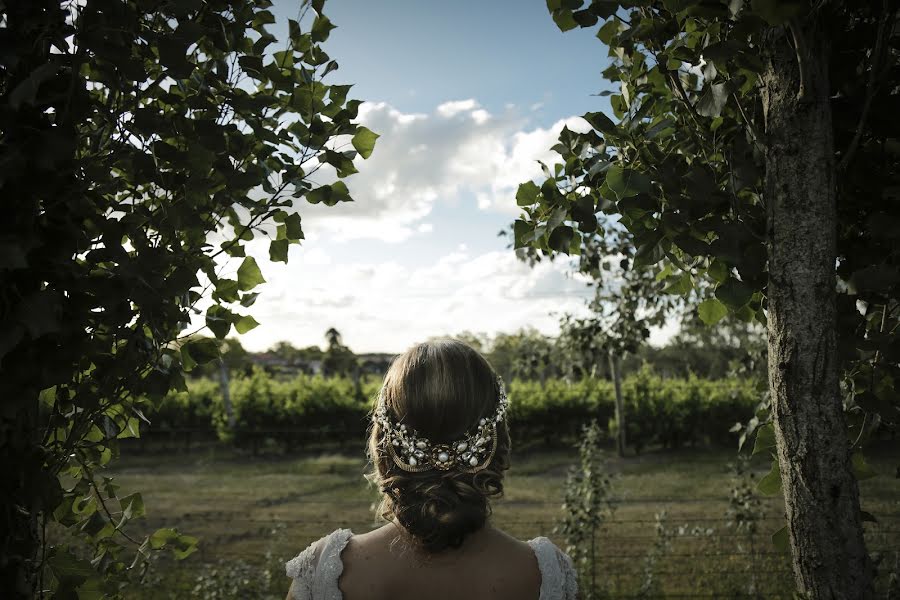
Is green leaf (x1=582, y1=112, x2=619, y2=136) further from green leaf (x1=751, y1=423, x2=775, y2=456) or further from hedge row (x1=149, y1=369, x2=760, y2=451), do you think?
hedge row (x1=149, y1=369, x2=760, y2=451)

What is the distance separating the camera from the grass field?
6234mm

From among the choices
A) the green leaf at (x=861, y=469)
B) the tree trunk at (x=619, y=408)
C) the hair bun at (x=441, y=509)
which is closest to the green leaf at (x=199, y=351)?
the hair bun at (x=441, y=509)

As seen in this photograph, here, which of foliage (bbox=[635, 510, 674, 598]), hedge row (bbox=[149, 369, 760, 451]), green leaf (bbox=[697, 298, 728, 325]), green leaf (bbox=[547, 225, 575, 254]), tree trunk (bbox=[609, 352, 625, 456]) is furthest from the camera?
hedge row (bbox=[149, 369, 760, 451])

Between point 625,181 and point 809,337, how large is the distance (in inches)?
27.1

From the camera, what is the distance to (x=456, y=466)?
189cm

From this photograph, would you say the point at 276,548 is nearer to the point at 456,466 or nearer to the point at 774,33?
the point at 456,466

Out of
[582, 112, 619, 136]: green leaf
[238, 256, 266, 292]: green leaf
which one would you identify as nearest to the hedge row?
[238, 256, 266, 292]: green leaf

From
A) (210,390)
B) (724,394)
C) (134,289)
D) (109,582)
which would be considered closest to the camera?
(134,289)

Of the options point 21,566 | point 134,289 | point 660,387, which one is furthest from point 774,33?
point 660,387

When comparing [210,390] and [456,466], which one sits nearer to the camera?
[456,466]

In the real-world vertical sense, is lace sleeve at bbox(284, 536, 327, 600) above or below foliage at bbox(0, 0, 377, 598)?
below

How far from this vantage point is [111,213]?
6.66ft

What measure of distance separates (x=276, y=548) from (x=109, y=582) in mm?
6531

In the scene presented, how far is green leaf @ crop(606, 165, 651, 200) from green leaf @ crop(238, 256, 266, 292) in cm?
117
